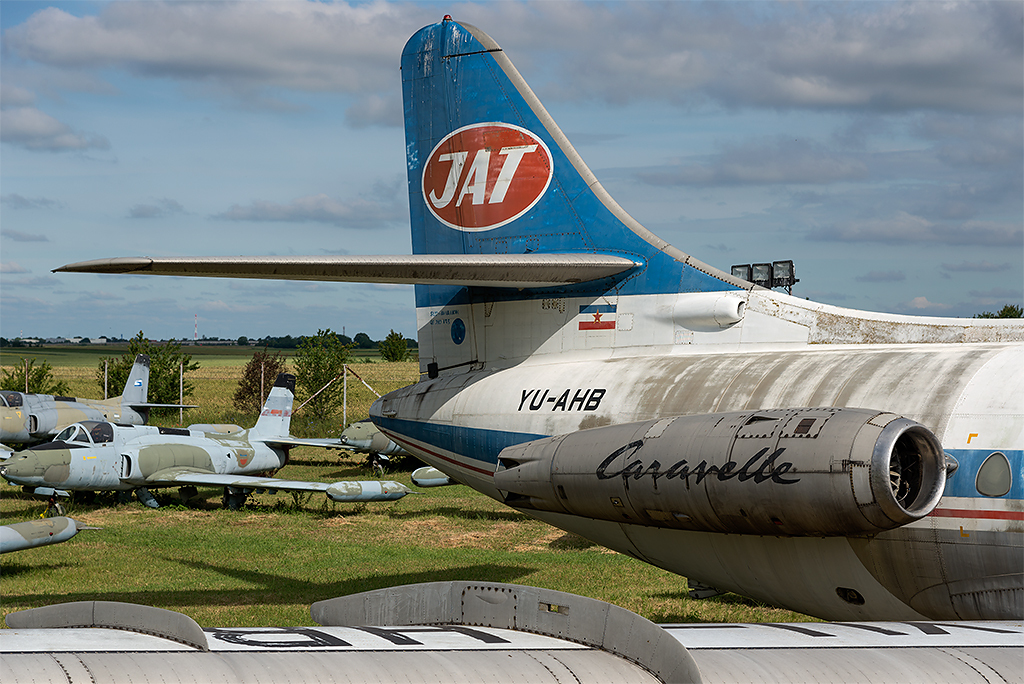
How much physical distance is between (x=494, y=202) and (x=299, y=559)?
785cm

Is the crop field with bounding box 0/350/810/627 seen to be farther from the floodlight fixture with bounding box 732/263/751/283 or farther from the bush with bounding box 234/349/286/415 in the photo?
the bush with bounding box 234/349/286/415

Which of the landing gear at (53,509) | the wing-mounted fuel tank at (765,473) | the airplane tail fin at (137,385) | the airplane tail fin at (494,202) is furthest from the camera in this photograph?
the airplane tail fin at (137,385)

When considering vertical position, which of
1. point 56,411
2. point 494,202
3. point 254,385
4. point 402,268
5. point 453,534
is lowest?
point 453,534

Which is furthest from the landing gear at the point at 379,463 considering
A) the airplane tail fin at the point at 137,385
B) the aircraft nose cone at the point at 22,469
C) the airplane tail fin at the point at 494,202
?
the airplane tail fin at the point at 494,202

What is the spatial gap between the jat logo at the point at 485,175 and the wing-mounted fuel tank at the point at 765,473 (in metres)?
3.82

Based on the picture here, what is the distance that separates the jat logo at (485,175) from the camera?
404 inches

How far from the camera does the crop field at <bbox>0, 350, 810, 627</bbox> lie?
11.8 m

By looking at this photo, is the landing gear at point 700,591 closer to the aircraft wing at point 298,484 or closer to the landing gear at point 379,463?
the aircraft wing at point 298,484

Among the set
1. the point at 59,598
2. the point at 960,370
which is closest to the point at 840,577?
the point at 960,370

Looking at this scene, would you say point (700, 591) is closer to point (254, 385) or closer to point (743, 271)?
point (743, 271)

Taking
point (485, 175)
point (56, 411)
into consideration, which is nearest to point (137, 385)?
point (56, 411)

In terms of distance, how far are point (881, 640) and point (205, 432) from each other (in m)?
22.3

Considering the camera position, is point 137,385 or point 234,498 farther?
point 137,385

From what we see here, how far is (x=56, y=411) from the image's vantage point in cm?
2677
